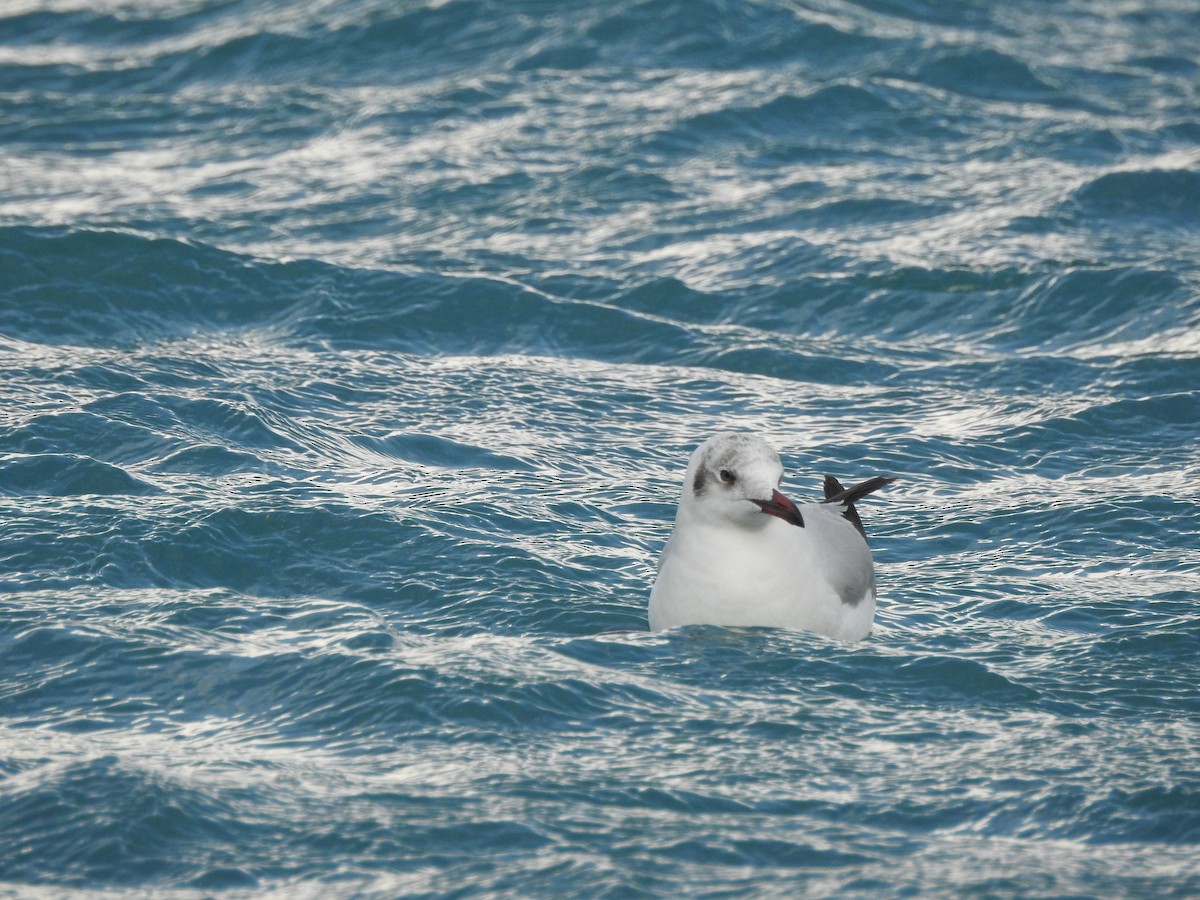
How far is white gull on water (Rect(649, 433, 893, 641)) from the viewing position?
6738 mm

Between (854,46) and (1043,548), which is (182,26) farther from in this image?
(1043,548)

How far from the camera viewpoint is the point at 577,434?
31.7 ft

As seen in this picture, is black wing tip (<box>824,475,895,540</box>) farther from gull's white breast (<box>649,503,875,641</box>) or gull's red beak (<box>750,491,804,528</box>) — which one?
gull's red beak (<box>750,491,804,528</box>)

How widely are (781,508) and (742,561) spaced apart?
0.33 metres

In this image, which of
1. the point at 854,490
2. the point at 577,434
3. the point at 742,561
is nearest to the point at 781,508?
the point at 742,561

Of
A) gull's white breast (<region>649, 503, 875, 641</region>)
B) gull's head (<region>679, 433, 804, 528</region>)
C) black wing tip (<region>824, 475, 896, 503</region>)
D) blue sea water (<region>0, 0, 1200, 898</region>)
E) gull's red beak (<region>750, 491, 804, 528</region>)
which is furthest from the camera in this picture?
black wing tip (<region>824, 475, 896, 503</region>)

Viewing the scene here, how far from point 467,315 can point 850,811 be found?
6.53 m

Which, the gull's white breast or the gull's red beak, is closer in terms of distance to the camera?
the gull's red beak

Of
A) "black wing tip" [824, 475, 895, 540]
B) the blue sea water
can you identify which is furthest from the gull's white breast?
"black wing tip" [824, 475, 895, 540]

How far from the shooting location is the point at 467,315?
11500 millimetres

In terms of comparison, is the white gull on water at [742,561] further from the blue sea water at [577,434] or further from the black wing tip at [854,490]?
the black wing tip at [854,490]

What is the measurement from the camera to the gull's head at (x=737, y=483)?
6691 mm

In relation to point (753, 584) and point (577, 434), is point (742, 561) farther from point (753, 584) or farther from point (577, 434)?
point (577, 434)

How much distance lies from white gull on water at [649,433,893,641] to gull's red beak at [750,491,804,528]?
12 mm
